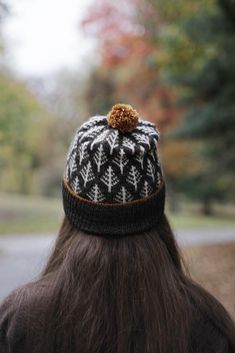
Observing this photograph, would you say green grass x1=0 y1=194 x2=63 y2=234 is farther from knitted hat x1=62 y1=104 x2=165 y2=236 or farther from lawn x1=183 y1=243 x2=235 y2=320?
knitted hat x1=62 y1=104 x2=165 y2=236

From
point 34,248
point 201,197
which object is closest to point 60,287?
point 34,248

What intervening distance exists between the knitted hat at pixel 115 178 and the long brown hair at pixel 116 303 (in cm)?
5

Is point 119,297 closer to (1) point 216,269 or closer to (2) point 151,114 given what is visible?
(1) point 216,269

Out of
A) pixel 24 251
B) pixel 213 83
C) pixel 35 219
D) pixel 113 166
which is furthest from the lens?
pixel 35 219

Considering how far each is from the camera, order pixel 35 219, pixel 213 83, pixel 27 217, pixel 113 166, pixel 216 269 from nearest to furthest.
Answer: pixel 113 166 → pixel 216 269 → pixel 213 83 → pixel 35 219 → pixel 27 217

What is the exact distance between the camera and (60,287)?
173 centimetres

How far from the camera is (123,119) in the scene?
1760mm

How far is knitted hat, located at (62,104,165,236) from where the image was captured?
1702mm

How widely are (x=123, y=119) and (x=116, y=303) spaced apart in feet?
1.76

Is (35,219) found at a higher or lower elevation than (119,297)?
higher

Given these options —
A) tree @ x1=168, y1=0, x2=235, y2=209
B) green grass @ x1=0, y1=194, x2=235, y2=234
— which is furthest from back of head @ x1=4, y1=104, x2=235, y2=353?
green grass @ x1=0, y1=194, x2=235, y2=234

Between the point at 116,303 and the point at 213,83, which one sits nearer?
the point at 116,303

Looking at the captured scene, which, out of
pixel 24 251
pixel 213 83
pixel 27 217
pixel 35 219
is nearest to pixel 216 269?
pixel 213 83

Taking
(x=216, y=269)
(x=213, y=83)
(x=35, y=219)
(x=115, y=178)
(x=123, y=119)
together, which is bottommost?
(x=115, y=178)
